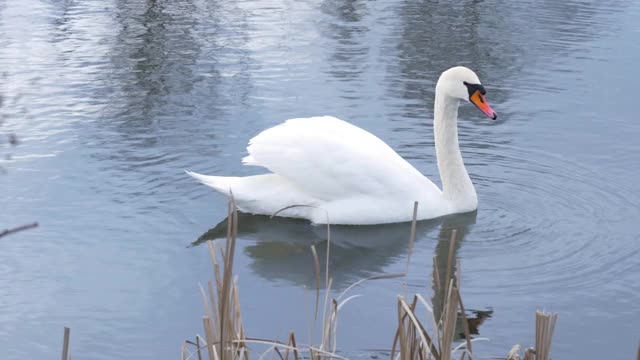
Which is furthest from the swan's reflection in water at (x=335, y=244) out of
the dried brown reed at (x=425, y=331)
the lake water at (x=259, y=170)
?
the dried brown reed at (x=425, y=331)

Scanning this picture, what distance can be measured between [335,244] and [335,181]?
1.11 feet

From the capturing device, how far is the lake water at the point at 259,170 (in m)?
5.00

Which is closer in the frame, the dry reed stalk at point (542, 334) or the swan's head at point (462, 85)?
the dry reed stalk at point (542, 334)

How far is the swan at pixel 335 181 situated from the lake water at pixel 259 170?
102mm

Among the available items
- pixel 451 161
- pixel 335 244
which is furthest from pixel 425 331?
pixel 451 161

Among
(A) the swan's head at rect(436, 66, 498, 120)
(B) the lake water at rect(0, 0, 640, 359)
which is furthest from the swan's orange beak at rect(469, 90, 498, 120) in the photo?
(B) the lake water at rect(0, 0, 640, 359)

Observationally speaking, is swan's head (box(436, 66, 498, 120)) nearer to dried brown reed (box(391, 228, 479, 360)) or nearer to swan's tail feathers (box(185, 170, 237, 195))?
swan's tail feathers (box(185, 170, 237, 195))

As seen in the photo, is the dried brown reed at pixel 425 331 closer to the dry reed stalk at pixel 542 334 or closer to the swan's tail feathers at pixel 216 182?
the dry reed stalk at pixel 542 334

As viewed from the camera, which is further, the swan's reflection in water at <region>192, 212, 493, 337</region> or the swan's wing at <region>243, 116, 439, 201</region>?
the swan's wing at <region>243, 116, 439, 201</region>

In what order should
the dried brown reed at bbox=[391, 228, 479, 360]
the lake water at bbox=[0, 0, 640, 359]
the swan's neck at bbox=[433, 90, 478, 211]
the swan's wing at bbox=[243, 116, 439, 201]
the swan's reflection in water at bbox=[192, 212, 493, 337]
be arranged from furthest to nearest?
the swan's neck at bbox=[433, 90, 478, 211], the swan's wing at bbox=[243, 116, 439, 201], the swan's reflection in water at bbox=[192, 212, 493, 337], the lake water at bbox=[0, 0, 640, 359], the dried brown reed at bbox=[391, 228, 479, 360]

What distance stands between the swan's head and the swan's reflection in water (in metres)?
0.64

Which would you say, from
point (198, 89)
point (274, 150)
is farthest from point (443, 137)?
point (198, 89)

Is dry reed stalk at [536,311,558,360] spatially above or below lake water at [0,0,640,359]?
above

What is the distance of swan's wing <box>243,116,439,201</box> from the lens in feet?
19.7
